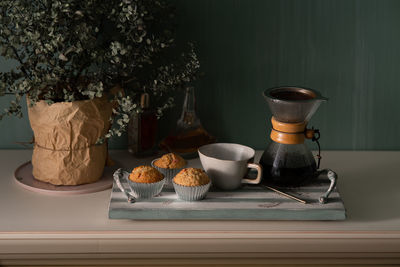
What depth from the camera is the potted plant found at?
3.48 ft

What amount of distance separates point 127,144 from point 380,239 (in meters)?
0.71

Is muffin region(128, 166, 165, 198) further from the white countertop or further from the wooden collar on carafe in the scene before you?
the wooden collar on carafe

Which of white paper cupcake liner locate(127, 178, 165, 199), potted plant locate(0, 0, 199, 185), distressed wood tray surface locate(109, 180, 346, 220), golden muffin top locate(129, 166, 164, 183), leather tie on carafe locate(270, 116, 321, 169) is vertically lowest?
distressed wood tray surface locate(109, 180, 346, 220)

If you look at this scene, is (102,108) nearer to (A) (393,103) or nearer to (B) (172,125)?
(B) (172,125)

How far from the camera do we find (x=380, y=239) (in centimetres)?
101

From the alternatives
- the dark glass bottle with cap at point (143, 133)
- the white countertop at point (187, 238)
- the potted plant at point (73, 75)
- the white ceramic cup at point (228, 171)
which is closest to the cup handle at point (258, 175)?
the white ceramic cup at point (228, 171)

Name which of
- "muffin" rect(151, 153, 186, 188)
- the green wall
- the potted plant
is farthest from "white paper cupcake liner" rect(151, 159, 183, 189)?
the green wall

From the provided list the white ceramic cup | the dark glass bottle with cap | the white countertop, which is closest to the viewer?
the white countertop

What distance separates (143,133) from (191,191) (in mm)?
351

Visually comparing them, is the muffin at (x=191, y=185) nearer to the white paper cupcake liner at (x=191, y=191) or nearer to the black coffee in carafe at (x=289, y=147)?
the white paper cupcake liner at (x=191, y=191)

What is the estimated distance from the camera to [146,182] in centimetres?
109

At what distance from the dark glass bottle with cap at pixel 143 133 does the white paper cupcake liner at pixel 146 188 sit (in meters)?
0.29

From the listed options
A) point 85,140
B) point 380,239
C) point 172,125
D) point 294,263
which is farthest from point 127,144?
point 380,239

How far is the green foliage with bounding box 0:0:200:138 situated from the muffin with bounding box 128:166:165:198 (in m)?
0.10
